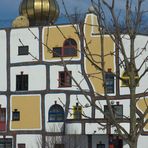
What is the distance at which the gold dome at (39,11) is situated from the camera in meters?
23.9

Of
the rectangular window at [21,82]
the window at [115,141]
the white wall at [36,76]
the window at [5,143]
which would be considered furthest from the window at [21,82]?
the window at [115,141]

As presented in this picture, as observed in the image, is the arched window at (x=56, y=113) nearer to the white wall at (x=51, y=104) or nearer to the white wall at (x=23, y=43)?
the white wall at (x=51, y=104)

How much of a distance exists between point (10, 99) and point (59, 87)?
2344 millimetres

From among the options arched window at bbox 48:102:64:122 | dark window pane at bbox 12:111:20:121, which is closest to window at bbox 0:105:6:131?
dark window pane at bbox 12:111:20:121

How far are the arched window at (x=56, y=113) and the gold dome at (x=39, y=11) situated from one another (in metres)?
4.56

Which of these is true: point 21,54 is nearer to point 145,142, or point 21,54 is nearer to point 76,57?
point 76,57

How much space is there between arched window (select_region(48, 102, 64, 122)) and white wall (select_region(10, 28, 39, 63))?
2.27 m

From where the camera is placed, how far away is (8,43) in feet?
73.7

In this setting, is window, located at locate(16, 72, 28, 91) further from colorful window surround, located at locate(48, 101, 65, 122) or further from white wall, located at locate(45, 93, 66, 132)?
colorful window surround, located at locate(48, 101, 65, 122)

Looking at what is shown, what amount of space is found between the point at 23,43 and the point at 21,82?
5.48 feet

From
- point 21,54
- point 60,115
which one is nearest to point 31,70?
point 21,54

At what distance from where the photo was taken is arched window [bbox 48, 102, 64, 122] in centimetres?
2147

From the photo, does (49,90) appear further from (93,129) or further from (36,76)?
(93,129)

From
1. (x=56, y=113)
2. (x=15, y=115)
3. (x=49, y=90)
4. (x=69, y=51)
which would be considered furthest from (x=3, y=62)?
(x=56, y=113)
